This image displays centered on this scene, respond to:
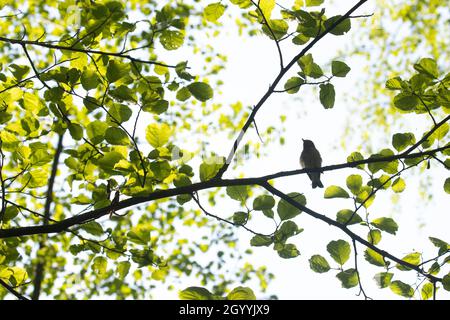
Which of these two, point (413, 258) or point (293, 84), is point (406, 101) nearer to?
point (293, 84)

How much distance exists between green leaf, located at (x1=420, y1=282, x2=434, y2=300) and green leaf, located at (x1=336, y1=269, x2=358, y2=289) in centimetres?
35

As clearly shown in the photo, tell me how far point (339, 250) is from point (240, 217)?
57cm

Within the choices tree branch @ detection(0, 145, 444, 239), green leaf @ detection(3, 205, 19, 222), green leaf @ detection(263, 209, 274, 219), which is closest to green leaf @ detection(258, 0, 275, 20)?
tree branch @ detection(0, 145, 444, 239)

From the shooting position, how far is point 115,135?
236 cm

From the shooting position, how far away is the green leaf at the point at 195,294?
1774 mm

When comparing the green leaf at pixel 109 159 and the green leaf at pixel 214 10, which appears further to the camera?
the green leaf at pixel 214 10

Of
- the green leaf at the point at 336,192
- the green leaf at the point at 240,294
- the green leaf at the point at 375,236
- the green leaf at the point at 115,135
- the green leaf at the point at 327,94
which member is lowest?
the green leaf at the point at 240,294

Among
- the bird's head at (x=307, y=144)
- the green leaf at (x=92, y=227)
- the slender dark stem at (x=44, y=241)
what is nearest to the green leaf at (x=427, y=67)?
the green leaf at (x=92, y=227)

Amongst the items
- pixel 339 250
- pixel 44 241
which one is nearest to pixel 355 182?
pixel 339 250

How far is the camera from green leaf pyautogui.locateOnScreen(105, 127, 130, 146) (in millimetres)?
2355

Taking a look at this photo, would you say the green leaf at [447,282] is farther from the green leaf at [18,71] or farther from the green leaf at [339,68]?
the green leaf at [18,71]

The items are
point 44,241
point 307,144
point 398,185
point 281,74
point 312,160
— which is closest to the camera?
point 281,74

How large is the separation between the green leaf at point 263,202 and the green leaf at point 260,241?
170 millimetres
